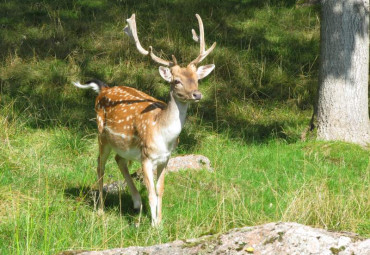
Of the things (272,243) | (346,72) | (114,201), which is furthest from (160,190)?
(346,72)

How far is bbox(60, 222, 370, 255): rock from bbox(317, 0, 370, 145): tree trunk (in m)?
5.13

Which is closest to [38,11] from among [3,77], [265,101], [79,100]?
[3,77]

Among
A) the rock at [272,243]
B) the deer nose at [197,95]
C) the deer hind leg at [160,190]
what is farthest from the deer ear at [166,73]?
the rock at [272,243]

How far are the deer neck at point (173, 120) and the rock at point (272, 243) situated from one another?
106 inches

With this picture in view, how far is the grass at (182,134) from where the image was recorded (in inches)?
191

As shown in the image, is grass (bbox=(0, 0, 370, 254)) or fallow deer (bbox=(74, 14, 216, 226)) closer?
grass (bbox=(0, 0, 370, 254))

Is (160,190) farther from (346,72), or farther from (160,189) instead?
(346,72)

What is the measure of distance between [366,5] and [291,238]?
18.6ft

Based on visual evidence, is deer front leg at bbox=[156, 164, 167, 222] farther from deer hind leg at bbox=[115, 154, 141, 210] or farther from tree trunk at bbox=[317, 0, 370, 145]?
tree trunk at bbox=[317, 0, 370, 145]

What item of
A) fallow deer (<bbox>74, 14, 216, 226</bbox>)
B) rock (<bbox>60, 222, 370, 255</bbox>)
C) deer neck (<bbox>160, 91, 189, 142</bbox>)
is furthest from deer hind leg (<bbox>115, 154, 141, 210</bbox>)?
rock (<bbox>60, 222, 370, 255</bbox>)

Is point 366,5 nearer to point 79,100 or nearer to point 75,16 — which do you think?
point 79,100

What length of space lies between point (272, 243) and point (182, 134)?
5.48 meters

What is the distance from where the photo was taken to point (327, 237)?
261 cm

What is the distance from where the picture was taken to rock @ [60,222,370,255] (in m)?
2.56
